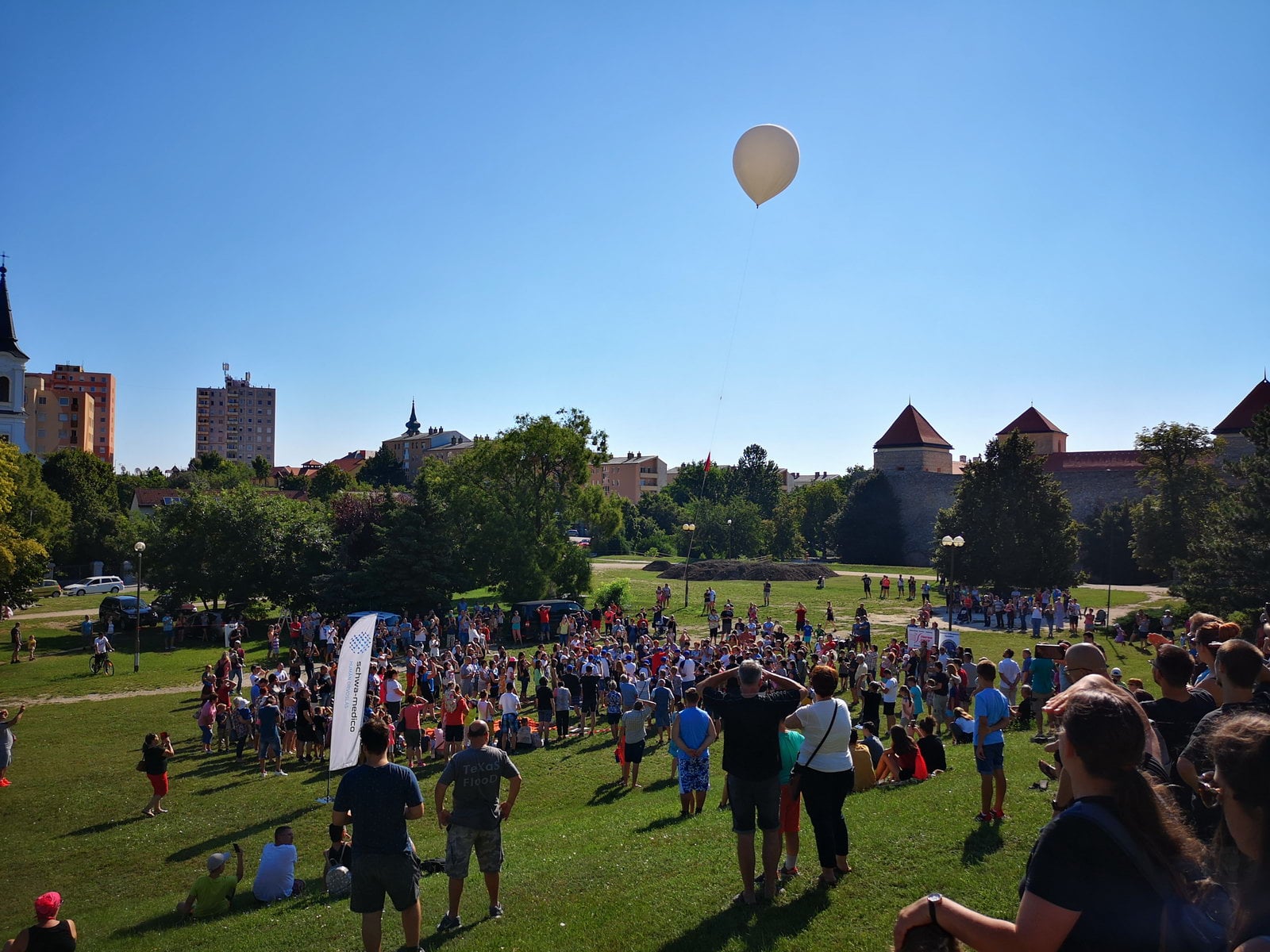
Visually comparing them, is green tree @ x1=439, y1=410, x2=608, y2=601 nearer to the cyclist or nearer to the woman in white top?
the cyclist

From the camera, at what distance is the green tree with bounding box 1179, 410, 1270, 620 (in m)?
27.0

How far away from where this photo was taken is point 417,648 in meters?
25.0

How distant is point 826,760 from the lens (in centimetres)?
577

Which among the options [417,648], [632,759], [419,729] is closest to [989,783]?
[632,759]

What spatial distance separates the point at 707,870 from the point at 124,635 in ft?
110

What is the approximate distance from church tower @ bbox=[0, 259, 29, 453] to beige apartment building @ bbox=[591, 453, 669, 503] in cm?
8090

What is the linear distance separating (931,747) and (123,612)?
34.6 m

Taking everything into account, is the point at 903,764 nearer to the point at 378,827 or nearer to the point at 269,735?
the point at 378,827

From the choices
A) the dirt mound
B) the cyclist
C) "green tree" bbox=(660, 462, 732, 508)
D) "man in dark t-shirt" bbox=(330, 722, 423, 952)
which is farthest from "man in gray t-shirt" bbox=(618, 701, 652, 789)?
"green tree" bbox=(660, 462, 732, 508)

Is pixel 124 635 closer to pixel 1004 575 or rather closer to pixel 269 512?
pixel 269 512

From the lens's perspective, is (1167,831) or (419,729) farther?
(419,729)

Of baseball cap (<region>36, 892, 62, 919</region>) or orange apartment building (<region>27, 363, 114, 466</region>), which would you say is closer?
baseball cap (<region>36, 892, 62, 919</region>)

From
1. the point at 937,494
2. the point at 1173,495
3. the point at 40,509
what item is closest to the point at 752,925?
the point at 1173,495

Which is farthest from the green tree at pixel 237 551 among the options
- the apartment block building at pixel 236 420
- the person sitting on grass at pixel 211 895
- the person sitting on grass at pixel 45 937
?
the apartment block building at pixel 236 420
